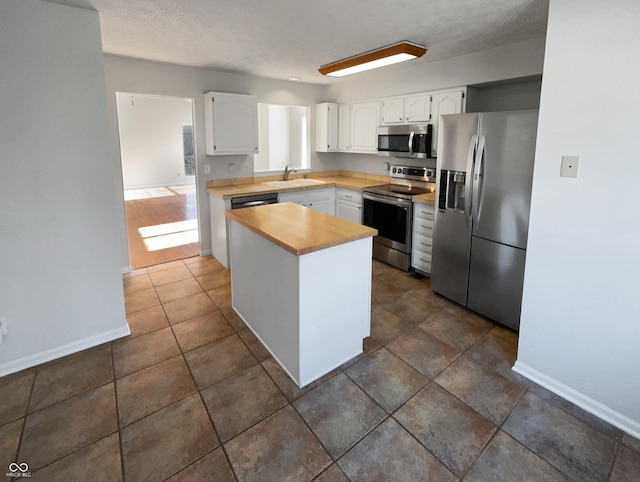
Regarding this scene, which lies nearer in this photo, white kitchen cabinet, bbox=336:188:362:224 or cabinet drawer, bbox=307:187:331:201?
white kitchen cabinet, bbox=336:188:362:224

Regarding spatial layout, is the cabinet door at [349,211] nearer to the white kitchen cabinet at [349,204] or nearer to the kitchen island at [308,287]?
the white kitchen cabinet at [349,204]

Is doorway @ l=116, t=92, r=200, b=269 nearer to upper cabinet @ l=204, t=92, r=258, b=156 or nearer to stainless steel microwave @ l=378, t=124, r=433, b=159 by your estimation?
upper cabinet @ l=204, t=92, r=258, b=156

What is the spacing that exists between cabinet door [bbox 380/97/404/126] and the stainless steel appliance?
166cm

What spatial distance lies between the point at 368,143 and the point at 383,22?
2183 mm

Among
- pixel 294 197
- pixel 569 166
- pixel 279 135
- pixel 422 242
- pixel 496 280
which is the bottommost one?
pixel 496 280

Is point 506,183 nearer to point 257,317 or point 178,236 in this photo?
point 257,317

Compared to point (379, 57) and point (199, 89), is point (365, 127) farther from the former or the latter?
point (199, 89)

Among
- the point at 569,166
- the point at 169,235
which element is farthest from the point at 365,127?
the point at 169,235

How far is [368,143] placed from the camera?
4.72 meters

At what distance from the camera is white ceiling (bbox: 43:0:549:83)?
2.28 m

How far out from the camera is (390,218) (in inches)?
163

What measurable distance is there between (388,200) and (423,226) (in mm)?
551

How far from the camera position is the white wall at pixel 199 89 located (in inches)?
145

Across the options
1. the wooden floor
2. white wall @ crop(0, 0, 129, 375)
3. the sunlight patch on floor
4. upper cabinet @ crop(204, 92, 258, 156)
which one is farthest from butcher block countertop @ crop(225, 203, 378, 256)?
the sunlight patch on floor
